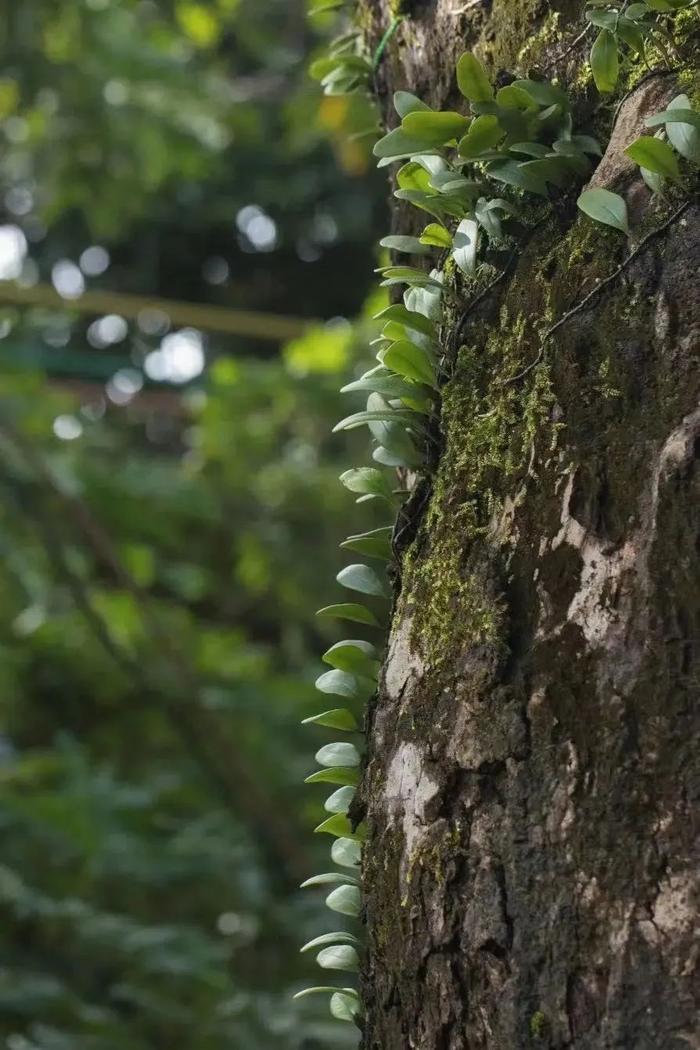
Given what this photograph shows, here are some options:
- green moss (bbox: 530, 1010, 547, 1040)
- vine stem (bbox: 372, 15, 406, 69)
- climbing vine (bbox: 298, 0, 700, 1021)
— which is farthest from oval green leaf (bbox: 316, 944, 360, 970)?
vine stem (bbox: 372, 15, 406, 69)

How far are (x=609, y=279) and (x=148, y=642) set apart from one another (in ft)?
10.3

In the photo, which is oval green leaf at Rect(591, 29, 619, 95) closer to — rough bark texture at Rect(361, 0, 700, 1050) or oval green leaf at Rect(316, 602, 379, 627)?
rough bark texture at Rect(361, 0, 700, 1050)

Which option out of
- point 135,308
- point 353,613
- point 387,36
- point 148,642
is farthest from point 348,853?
point 135,308

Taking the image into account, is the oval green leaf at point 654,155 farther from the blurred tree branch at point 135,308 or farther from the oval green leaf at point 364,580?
the blurred tree branch at point 135,308

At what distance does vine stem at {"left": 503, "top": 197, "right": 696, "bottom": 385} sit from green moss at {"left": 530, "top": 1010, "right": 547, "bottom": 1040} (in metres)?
0.47

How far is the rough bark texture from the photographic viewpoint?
2.60ft

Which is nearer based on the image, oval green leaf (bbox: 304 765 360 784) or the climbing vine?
the climbing vine

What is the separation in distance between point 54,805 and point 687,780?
2.74m

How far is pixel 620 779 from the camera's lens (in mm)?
805

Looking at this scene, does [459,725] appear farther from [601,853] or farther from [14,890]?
[14,890]

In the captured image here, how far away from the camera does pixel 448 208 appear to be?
1.03 metres

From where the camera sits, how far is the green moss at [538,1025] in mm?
809

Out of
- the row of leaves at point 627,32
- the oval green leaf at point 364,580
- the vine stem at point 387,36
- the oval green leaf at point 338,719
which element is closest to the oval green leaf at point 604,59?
the row of leaves at point 627,32

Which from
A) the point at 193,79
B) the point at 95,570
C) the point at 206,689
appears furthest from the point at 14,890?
the point at 193,79
